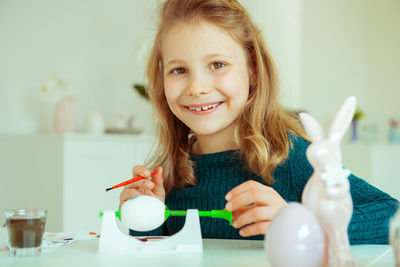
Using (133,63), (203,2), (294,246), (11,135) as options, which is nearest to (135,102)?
→ (133,63)

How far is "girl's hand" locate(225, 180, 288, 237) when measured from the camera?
2.58 feet

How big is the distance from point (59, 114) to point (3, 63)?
0.51m

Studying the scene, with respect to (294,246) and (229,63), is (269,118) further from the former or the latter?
(294,246)

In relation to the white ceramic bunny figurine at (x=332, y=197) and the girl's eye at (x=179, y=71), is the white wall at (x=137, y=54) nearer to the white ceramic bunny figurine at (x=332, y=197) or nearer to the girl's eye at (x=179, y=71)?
the girl's eye at (x=179, y=71)

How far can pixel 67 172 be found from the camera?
9.02 ft

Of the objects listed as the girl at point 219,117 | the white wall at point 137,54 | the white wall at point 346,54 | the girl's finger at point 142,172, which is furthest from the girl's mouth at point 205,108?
the white wall at point 346,54

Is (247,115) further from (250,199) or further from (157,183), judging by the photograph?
(250,199)

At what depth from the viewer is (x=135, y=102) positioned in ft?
11.9

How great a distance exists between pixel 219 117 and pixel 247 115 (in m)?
0.10

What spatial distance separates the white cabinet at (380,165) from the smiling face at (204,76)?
2.63m

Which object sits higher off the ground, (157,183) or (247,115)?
(247,115)

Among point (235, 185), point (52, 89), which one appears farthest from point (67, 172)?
point (235, 185)

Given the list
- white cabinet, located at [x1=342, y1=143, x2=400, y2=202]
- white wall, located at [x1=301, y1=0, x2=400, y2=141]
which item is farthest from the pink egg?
white wall, located at [x1=301, y1=0, x2=400, y2=141]

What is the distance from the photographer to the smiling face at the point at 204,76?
3.84 ft
